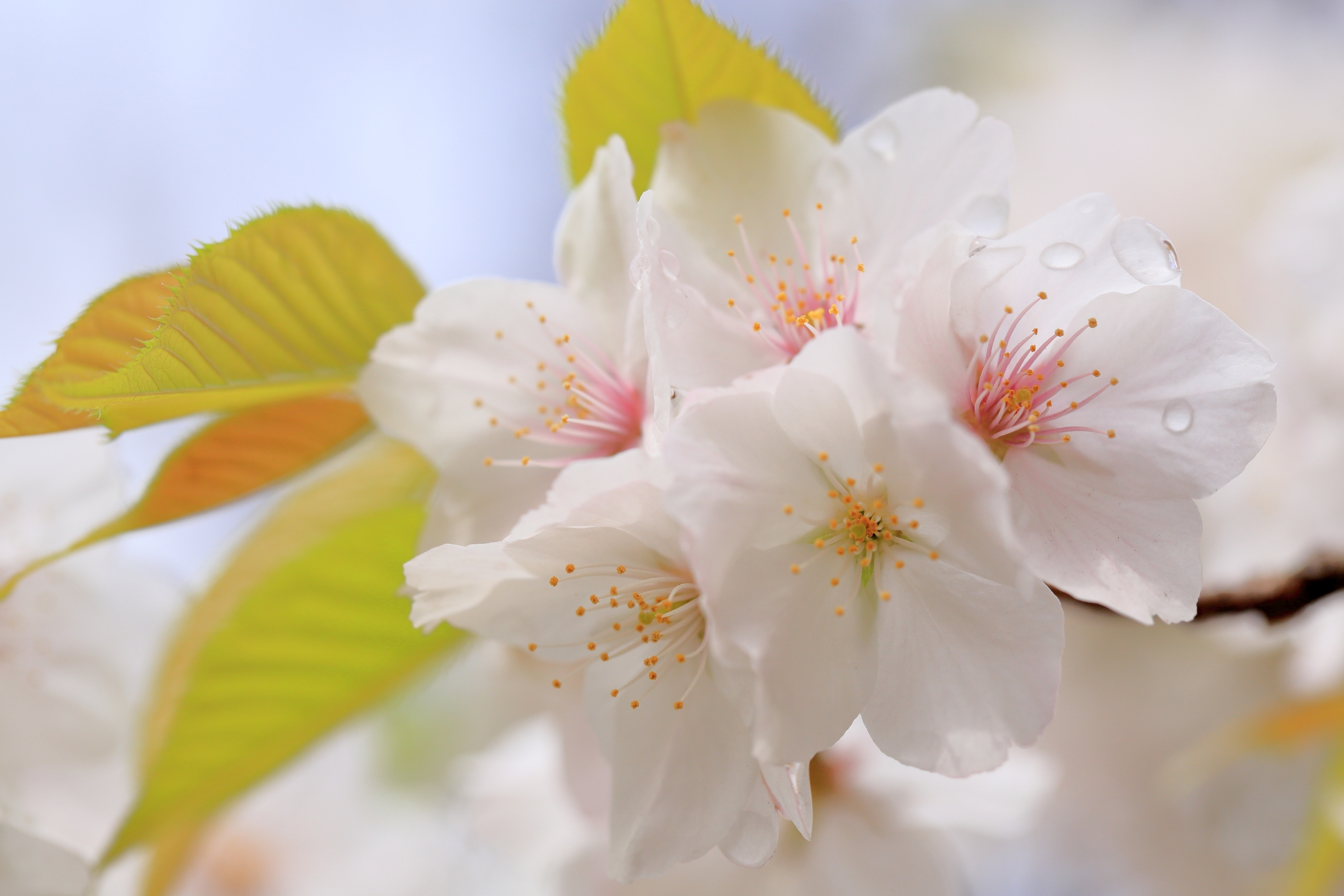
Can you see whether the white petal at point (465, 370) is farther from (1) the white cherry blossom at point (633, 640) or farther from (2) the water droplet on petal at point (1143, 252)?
(2) the water droplet on petal at point (1143, 252)

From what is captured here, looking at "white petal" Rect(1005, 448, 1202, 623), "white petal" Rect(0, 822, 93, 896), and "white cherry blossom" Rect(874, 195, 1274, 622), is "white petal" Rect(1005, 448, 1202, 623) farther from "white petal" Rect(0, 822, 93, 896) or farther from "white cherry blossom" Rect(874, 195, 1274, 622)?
"white petal" Rect(0, 822, 93, 896)

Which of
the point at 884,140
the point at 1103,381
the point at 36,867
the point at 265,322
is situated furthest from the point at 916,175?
the point at 36,867

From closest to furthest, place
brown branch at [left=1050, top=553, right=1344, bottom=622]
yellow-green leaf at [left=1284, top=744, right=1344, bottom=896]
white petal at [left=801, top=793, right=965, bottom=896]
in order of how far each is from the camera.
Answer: brown branch at [left=1050, top=553, right=1344, bottom=622] < white petal at [left=801, top=793, right=965, bottom=896] < yellow-green leaf at [left=1284, top=744, right=1344, bottom=896]

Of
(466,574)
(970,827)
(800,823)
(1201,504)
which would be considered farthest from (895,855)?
(1201,504)

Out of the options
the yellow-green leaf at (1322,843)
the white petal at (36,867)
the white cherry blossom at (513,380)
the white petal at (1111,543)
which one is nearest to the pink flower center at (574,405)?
the white cherry blossom at (513,380)

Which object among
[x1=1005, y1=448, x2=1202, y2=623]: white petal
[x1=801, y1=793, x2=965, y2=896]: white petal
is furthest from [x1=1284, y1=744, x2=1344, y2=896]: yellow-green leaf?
[x1=1005, y1=448, x2=1202, y2=623]: white petal

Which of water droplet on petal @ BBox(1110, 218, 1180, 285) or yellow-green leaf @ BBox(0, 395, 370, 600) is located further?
yellow-green leaf @ BBox(0, 395, 370, 600)
